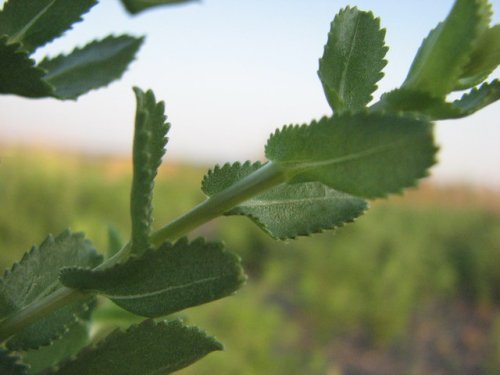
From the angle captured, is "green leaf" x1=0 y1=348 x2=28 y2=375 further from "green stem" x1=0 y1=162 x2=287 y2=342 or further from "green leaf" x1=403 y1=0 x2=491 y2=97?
"green leaf" x1=403 y1=0 x2=491 y2=97

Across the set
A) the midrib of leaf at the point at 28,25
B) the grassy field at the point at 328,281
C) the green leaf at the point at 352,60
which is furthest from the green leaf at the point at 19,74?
the grassy field at the point at 328,281

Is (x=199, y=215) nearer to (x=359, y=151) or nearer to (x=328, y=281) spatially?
(x=359, y=151)

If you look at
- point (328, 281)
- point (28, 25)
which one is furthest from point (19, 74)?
point (328, 281)

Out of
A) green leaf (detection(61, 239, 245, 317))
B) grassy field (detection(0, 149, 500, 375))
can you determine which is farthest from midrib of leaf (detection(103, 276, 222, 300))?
grassy field (detection(0, 149, 500, 375))

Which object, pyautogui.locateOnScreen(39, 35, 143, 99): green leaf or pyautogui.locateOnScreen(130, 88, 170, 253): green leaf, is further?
pyautogui.locateOnScreen(39, 35, 143, 99): green leaf

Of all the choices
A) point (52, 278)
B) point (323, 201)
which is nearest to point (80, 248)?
point (52, 278)
